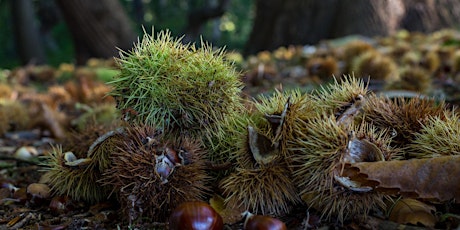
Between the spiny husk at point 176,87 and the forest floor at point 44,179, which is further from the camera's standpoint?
Result: the spiny husk at point 176,87

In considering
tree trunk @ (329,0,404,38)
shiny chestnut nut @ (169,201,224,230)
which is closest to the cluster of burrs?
shiny chestnut nut @ (169,201,224,230)

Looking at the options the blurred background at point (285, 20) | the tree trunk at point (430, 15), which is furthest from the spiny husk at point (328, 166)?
Result: the tree trunk at point (430, 15)

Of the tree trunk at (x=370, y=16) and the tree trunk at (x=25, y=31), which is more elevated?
the tree trunk at (x=25, y=31)

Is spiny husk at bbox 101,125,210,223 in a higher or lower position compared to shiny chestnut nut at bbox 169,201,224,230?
higher

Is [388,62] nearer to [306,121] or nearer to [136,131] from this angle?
[306,121]

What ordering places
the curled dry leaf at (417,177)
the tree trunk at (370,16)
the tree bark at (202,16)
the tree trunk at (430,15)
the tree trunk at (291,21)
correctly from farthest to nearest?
the tree bark at (202,16), the tree trunk at (291,21), the tree trunk at (430,15), the tree trunk at (370,16), the curled dry leaf at (417,177)

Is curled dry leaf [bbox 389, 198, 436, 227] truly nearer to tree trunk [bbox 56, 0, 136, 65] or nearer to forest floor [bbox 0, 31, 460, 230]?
forest floor [bbox 0, 31, 460, 230]

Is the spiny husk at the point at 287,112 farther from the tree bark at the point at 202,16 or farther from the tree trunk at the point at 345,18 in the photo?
the tree bark at the point at 202,16

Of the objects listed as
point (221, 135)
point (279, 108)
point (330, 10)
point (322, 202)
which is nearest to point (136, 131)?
point (221, 135)
